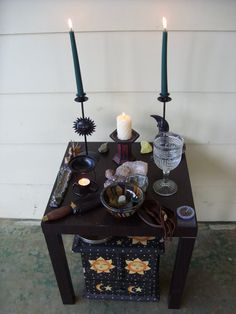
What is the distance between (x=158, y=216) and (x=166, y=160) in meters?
0.18

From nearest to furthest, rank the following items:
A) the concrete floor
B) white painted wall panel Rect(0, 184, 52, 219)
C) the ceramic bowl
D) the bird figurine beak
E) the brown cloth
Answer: the brown cloth
the ceramic bowl
the bird figurine beak
the concrete floor
white painted wall panel Rect(0, 184, 52, 219)

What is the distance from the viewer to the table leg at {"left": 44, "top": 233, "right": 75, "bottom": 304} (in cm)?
91

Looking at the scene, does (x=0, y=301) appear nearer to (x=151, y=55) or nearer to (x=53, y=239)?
(x=53, y=239)

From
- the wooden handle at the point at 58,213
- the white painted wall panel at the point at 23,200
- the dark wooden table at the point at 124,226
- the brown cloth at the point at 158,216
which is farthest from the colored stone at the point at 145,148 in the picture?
the white painted wall panel at the point at 23,200

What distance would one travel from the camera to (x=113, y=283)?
1134mm

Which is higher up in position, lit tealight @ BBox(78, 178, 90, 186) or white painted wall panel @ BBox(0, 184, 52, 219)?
lit tealight @ BBox(78, 178, 90, 186)

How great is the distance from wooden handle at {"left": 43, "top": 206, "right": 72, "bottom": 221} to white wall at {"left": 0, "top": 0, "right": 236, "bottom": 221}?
41cm

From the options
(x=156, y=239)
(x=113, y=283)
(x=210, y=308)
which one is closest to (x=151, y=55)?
(x=156, y=239)

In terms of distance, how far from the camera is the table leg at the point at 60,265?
911mm

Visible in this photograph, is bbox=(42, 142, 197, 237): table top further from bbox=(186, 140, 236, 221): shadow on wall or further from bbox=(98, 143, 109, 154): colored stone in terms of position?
bbox=(186, 140, 236, 221): shadow on wall

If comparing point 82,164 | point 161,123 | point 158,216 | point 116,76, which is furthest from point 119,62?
point 158,216

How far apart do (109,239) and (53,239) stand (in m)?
0.20

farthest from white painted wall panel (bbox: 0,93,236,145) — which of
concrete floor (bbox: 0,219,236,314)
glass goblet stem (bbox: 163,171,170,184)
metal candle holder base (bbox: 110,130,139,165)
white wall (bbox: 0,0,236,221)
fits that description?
concrete floor (bbox: 0,219,236,314)

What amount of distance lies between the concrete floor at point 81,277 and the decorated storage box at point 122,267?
0.18ft
